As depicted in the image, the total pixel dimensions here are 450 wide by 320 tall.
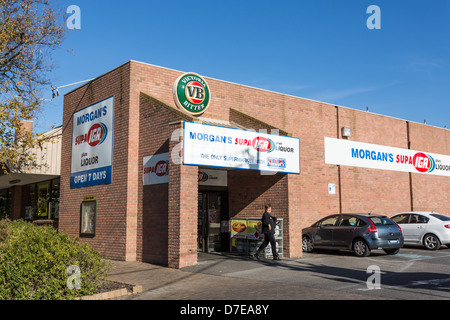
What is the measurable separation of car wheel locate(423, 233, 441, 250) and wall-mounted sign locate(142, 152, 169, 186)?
35.4ft

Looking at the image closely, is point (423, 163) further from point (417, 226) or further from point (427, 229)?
point (427, 229)

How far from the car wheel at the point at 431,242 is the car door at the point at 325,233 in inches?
155

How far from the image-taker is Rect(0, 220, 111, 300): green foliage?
764 centimetres

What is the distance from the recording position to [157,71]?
15719 millimetres

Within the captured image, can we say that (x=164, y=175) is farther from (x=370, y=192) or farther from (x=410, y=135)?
(x=410, y=135)

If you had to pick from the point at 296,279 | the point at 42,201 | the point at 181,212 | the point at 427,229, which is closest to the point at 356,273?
the point at 296,279

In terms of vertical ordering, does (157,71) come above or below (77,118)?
above

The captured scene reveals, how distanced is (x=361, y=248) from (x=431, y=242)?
4086mm

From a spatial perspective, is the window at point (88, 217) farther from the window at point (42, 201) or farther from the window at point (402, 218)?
the window at point (402, 218)

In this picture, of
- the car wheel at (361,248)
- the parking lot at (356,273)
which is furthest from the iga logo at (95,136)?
the car wheel at (361,248)
